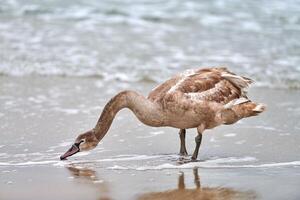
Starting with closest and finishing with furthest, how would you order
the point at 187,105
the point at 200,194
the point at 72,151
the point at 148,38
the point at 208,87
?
the point at 200,194, the point at 72,151, the point at 187,105, the point at 208,87, the point at 148,38

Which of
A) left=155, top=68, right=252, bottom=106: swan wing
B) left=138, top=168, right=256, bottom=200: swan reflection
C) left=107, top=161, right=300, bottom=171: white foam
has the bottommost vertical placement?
left=138, top=168, right=256, bottom=200: swan reflection

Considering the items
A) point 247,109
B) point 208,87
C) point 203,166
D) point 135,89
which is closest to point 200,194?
point 203,166

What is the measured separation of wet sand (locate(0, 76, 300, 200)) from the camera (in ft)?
22.9

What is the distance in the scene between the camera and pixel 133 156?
8250 mm

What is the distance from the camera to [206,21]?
704 inches

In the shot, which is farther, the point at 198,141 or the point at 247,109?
the point at 247,109

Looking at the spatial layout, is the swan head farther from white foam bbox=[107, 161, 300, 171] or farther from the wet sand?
white foam bbox=[107, 161, 300, 171]

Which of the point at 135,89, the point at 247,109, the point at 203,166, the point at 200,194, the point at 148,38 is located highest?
the point at 148,38

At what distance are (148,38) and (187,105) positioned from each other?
7.98m

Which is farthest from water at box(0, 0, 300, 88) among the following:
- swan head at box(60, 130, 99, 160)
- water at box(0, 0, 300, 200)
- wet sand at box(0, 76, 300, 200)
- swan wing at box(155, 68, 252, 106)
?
swan head at box(60, 130, 99, 160)

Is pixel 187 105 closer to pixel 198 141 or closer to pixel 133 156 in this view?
pixel 198 141

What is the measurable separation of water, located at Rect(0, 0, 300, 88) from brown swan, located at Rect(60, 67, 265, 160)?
3475mm

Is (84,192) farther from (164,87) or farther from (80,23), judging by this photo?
(80,23)

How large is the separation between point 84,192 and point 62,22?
11.3 metres
